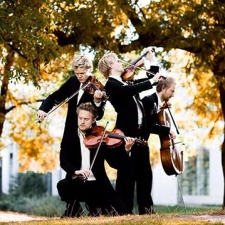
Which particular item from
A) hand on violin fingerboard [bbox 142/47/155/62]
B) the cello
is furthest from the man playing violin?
the cello

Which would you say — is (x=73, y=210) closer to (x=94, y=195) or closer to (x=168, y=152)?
(x=94, y=195)

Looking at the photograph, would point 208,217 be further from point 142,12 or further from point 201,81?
point 201,81

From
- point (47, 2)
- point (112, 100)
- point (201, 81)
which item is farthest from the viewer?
point (201, 81)

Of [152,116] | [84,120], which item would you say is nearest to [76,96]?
[84,120]

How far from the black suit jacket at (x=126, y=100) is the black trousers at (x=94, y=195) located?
2.28 ft

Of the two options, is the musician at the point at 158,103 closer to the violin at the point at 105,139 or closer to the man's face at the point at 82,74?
the violin at the point at 105,139

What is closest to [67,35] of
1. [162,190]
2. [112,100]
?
[112,100]

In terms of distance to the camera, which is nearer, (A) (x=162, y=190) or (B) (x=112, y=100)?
(B) (x=112, y=100)

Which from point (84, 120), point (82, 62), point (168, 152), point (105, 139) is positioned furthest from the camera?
point (168, 152)

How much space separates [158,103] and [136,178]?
0.93 m

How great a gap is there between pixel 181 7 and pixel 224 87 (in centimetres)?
183

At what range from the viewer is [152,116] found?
10.2 metres

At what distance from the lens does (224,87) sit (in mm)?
17312

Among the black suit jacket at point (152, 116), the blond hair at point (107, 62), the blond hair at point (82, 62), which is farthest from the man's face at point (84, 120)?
the black suit jacket at point (152, 116)
